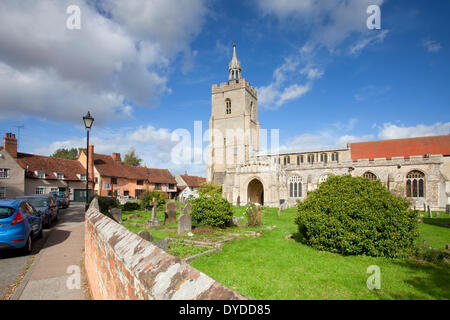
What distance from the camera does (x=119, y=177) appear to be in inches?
1558

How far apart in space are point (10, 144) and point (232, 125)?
32.0 m

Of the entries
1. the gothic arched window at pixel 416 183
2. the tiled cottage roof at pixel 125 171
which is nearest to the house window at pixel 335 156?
the gothic arched window at pixel 416 183

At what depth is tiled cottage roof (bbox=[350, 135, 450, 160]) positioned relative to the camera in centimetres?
2983

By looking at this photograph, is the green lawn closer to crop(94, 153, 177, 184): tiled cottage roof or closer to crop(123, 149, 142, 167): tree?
crop(94, 153, 177, 184): tiled cottage roof

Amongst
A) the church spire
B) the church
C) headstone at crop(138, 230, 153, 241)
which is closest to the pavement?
headstone at crop(138, 230, 153, 241)

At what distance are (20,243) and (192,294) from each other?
7969 millimetres

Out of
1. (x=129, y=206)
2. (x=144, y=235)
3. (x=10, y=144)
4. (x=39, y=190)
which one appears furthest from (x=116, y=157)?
(x=144, y=235)

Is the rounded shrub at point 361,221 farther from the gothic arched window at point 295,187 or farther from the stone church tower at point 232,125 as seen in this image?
the stone church tower at point 232,125

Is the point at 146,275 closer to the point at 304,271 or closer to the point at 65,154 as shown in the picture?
the point at 304,271

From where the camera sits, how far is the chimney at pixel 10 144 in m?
29.0

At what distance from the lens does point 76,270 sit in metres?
6.41

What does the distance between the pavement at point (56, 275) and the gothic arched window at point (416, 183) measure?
3226 cm

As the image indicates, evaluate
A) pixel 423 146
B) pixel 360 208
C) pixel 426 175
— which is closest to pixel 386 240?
pixel 360 208
